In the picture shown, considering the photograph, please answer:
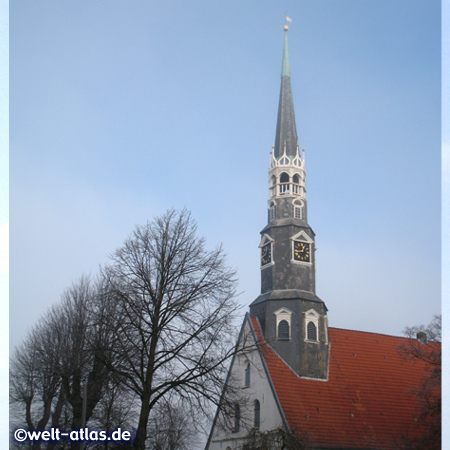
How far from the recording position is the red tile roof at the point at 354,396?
36.2 meters

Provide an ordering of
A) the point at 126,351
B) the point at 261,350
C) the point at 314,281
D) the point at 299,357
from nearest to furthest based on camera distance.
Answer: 1. the point at 126,351
2. the point at 261,350
3. the point at 299,357
4. the point at 314,281

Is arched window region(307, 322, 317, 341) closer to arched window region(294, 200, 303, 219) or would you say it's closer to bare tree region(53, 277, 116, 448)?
arched window region(294, 200, 303, 219)

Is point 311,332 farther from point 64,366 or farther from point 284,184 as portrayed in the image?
point 64,366

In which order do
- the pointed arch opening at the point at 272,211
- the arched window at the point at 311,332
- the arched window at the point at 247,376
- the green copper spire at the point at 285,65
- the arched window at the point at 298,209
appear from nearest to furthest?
1. the arched window at the point at 247,376
2. the arched window at the point at 311,332
3. the arched window at the point at 298,209
4. the pointed arch opening at the point at 272,211
5. the green copper spire at the point at 285,65

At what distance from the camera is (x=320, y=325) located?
4106 cm

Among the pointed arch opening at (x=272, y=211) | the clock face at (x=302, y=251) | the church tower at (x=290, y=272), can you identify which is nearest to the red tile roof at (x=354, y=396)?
the church tower at (x=290, y=272)

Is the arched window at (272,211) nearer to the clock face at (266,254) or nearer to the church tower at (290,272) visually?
the church tower at (290,272)

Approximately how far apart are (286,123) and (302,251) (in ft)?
34.9

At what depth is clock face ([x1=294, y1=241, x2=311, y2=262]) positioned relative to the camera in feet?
138

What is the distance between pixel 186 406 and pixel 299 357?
17.8m

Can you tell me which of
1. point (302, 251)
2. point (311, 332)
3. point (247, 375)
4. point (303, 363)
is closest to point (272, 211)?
point (302, 251)

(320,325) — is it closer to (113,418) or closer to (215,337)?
(113,418)

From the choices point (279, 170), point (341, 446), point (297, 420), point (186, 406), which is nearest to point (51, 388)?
point (186, 406)

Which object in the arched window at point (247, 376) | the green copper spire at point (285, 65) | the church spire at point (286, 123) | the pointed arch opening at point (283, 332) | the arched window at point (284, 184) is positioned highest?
the green copper spire at point (285, 65)
